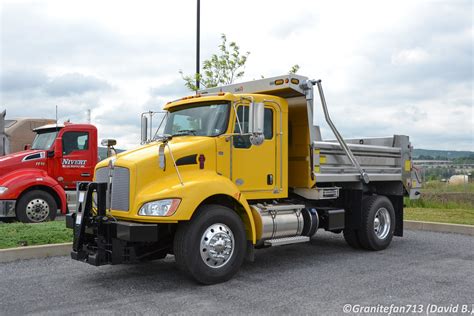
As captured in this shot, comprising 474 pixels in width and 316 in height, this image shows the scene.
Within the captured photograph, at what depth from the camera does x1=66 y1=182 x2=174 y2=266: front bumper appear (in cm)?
628

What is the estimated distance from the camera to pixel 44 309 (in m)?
5.55

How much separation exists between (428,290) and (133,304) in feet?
11.8

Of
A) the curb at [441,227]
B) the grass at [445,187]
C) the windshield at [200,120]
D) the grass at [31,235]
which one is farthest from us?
the grass at [445,187]

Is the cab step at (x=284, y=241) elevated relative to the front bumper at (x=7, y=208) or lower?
lower

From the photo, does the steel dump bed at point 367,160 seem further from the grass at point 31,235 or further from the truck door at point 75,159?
the truck door at point 75,159

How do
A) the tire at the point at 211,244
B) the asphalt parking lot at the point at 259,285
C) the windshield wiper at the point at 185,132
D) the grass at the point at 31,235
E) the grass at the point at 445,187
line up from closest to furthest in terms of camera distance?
1. the asphalt parking lot at the point at 259,285
2. the tire at the point at 211,244
3. the windshield wiper at the point at 185,132
4. the grass at the point at 31,235
5. the grass at the point at 445,187

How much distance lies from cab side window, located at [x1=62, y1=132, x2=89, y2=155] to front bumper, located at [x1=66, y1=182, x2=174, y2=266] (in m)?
6.12

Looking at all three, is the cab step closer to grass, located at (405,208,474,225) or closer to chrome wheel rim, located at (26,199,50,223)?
grass, located at (405,208,474,225)

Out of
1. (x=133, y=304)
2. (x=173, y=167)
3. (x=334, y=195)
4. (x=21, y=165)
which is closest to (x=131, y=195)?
(x=173, y=167)

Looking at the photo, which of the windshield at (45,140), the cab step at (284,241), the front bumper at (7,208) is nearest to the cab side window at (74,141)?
the windshield at (45,140)

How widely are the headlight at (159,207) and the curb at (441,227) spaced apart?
24.6 ft

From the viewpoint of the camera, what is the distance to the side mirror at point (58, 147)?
12.8 meters

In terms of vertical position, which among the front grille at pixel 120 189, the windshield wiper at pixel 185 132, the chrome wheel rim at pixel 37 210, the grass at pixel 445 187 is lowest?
the chrome wheel rim at pixel 37 210

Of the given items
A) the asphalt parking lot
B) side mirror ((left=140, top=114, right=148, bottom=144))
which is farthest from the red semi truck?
side mirror ((left=140, top=114, right=148, bottom=144))
